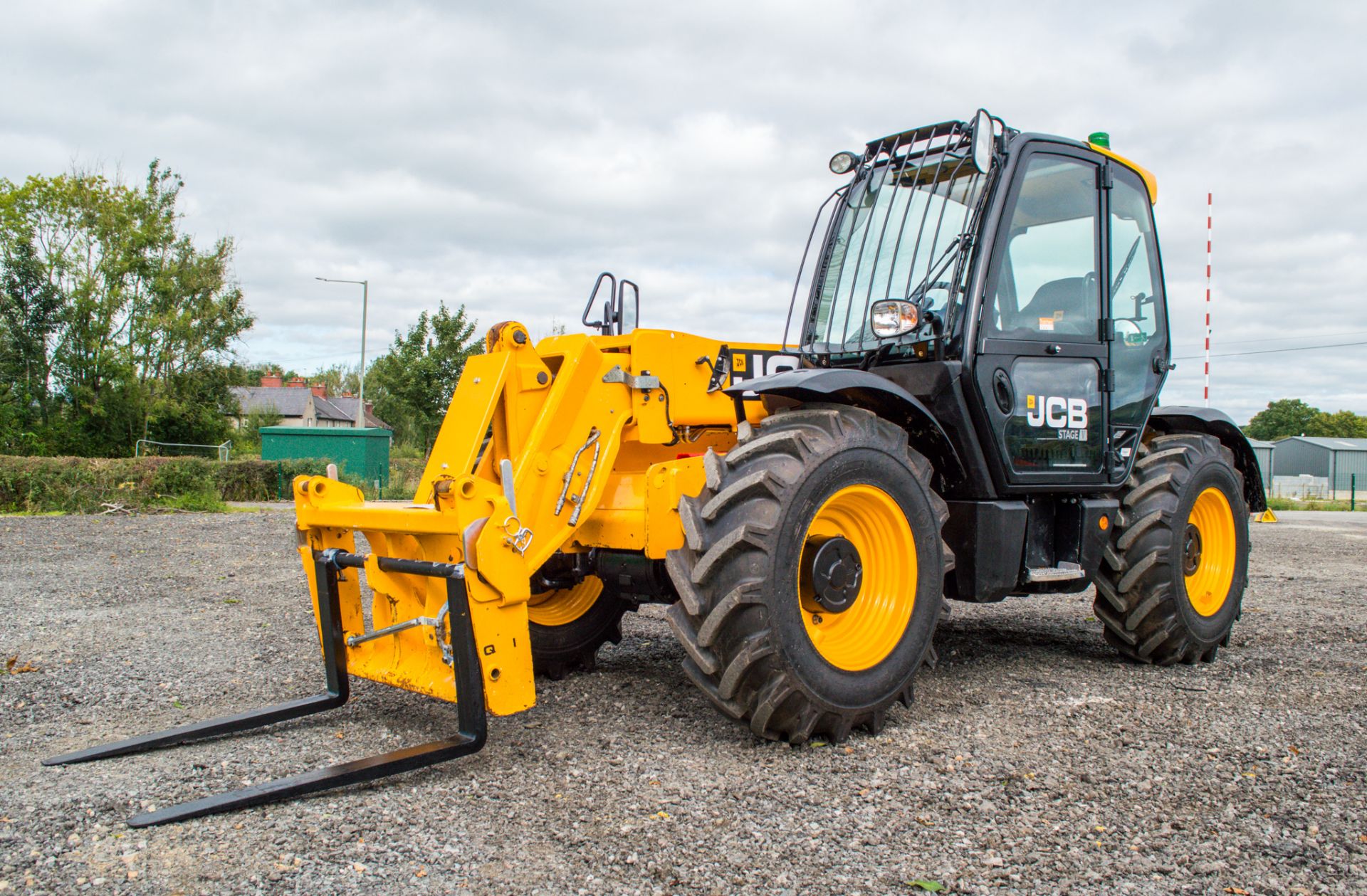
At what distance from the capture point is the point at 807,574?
13.3ft

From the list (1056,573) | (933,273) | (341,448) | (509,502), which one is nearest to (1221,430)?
(1056,573)

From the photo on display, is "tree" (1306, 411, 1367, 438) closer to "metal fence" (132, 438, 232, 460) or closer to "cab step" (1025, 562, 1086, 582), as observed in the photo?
"metal fence" (132, 438, 232, 460)

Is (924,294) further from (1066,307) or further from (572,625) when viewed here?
(572,625)

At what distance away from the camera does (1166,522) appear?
5.39m

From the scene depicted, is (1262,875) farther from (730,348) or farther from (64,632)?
(64,632)

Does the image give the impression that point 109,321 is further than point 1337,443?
No

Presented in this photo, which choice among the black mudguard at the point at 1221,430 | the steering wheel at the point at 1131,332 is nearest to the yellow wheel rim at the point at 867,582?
the steering wheel at the point at 1131,332

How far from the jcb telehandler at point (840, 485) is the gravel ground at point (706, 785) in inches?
8.1

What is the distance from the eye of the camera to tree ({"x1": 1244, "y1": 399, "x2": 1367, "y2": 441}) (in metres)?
85.8

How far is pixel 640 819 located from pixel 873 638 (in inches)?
57.6

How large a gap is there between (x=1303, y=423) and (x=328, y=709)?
326 ft

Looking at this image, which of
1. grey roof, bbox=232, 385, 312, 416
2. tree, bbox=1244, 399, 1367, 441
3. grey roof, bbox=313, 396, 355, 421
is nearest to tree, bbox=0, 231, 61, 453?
grey roof, bbox=232, 385, 312, 416

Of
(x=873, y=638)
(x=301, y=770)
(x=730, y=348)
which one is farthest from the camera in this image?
(x=730, y=348)

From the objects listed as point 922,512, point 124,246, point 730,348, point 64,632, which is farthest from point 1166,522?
point 124,246
